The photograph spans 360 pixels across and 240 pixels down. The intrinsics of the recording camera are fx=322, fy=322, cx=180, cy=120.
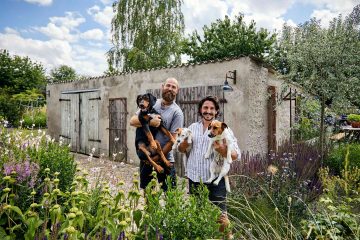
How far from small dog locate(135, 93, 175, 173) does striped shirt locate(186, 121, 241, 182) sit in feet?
1.22

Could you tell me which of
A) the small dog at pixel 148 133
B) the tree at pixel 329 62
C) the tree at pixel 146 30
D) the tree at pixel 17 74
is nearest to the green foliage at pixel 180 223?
the small dog at pixel 148 133

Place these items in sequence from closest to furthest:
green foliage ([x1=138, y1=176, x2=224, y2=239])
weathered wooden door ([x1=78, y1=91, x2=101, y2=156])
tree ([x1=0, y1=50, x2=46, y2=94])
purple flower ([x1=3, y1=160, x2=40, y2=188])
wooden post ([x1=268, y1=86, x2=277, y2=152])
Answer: green foliage ([x1=138, y1=176, x2=224, y2=239]) → purple flower ([x1=3, y1=160, x2=40, y2=188]) → wooden post ([x1=268, y1=86, x2=277, y2=152]) → weathered wooden door ([x1=78, y1=91, x2=101, y2=156]) → tree ([x1=0, y1=50, x2=46, y2=94])

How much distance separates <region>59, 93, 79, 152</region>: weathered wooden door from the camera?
12.3m

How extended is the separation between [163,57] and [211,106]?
17.9m

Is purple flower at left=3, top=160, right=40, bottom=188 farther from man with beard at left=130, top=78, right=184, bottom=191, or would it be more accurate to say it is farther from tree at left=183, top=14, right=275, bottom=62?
tree at left=183, top=14, right=275, bottom=62

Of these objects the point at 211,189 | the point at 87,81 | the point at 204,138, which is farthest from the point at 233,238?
the point at 87,81

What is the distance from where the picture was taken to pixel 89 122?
11.6 metres

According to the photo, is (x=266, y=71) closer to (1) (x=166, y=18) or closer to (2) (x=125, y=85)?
(2) (x=125, y=85)

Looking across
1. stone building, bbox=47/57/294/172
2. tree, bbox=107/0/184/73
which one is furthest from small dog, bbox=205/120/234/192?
tree, bbox=107/0/184/73

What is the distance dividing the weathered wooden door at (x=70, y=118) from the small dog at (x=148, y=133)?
960 centimetres

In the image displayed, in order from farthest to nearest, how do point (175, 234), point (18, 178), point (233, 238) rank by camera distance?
point (18, 178) < point (233, 238) < point (175, 234)

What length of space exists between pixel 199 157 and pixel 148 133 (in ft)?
2.10

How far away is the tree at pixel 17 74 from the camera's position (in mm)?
28094

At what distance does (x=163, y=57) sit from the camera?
798 inches
